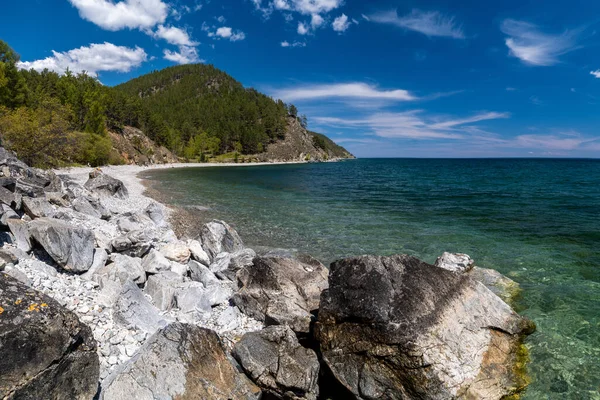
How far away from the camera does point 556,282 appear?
14.3m

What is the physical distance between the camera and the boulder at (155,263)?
470 inches

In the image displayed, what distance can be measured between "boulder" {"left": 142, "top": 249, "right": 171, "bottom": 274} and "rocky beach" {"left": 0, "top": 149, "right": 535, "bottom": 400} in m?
0.08

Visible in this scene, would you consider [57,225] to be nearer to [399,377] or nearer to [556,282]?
[399,377]

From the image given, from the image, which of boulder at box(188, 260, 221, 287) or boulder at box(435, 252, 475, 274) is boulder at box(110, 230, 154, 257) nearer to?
boulder at box(188, 260, 221, 287)

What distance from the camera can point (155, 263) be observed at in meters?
12.1

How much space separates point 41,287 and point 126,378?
14.4 feet

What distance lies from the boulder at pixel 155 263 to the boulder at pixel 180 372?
18.7 feet

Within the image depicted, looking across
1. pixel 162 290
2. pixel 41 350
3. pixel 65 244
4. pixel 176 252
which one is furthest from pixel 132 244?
pixel 41 350

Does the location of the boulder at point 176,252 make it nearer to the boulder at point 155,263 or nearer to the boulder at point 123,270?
the boulder at point 155,263

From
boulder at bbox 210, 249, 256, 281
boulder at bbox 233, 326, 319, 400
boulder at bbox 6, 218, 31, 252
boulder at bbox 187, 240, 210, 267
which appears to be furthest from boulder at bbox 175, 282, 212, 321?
boulder at bbox 6, 218, 31, 252

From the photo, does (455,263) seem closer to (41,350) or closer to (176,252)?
(176,252)

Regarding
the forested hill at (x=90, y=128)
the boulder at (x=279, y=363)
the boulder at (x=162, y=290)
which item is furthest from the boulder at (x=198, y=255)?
the forested hill at (x=90, y=128)

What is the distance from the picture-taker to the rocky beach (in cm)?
570

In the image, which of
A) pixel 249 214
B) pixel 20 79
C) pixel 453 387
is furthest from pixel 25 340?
pixel 20 79
